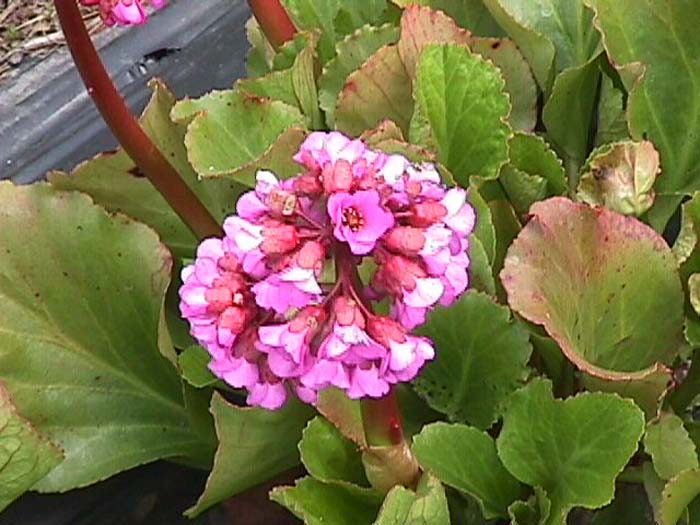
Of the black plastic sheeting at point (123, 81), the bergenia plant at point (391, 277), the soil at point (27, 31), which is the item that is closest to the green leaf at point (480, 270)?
the bergenia plant at point (391, 277)

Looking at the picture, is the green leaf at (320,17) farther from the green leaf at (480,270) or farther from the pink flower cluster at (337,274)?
the pink flower cluster at (337,274)

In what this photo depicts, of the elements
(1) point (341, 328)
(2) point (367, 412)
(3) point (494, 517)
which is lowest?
(3) point (494, 517)

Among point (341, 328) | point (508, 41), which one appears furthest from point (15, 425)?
point (508, 41)

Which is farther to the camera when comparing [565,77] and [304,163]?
[565,77]

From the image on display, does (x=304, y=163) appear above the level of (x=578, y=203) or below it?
above

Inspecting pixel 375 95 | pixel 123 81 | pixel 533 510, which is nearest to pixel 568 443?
pixel 533 510

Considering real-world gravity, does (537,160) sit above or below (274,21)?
below

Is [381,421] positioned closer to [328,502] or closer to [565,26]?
[328,502]

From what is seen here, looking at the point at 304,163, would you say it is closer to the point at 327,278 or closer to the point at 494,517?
the point at 327,278
